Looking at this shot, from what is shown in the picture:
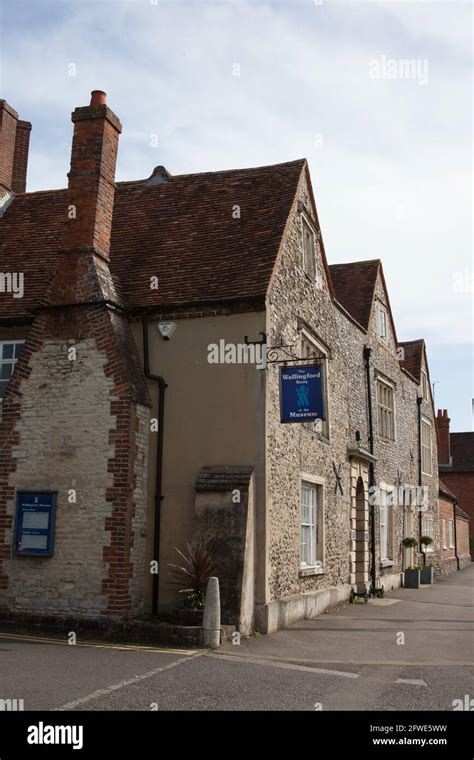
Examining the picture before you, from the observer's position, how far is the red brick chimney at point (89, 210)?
12.4m

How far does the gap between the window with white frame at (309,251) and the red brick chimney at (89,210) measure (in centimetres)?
428

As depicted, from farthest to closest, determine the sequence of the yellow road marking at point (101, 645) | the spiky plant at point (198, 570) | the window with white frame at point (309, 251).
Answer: the window with white frame at point (309, 251) → the spiky plant at point (198, 570) → the yellow road marking at point (101, 645)

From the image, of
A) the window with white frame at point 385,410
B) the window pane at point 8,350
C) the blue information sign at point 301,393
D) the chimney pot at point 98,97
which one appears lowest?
the blue information sign at point 301,393

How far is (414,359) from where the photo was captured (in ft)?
91.5

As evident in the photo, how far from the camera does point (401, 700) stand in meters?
7.35

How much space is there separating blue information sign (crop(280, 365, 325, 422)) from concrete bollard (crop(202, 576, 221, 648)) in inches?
120

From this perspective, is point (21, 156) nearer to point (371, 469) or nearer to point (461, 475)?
point (371, 469)

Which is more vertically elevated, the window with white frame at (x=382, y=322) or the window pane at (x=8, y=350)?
the window with white frame at (x=382, y=322)

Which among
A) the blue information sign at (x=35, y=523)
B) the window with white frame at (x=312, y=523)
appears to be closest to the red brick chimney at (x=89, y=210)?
the blue information sign at (x=35, y=523)

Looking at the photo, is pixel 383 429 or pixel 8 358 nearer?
pixel 8 358

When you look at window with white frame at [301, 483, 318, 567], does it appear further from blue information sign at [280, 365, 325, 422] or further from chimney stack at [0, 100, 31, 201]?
chimney stack at [0, 100, 31, 201]

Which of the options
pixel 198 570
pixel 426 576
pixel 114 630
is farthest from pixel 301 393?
pixel 426 576

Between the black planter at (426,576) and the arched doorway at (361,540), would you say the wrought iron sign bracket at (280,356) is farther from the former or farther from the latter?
the black planter at (426,576)

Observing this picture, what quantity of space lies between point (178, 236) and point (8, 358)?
13.4 ft
